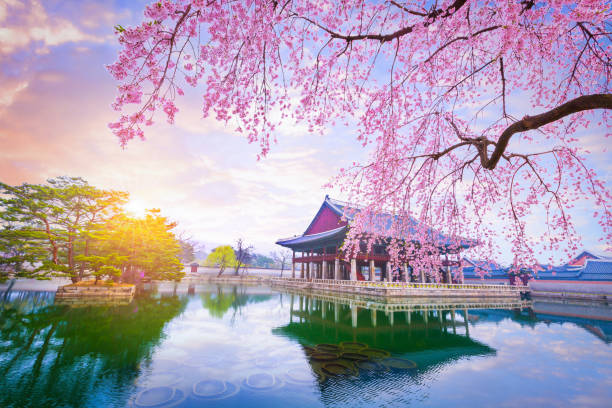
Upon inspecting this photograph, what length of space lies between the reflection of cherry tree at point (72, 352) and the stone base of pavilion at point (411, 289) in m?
12.2

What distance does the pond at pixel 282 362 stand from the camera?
18.7ft

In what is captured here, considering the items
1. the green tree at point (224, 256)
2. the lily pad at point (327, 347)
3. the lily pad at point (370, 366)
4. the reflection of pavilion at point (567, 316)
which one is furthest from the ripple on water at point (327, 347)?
the green tree at point (224, 256)

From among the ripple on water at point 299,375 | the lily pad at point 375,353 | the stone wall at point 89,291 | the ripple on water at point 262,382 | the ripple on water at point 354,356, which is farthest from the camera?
the stone wall at point 89,291

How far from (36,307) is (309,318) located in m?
15.9

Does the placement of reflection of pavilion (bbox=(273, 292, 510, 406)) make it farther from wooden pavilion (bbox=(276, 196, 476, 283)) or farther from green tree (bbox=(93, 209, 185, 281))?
green tree (bbox=(93, 209, 185, 281))

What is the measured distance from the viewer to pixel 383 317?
15766mm

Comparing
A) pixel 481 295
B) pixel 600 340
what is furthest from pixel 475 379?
pixel 481 295

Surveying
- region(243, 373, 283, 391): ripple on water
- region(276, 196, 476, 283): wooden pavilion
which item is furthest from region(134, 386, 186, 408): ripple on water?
region(276, 196, 476, 283): wooden pavilion

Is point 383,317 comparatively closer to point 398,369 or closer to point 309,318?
point 309,318

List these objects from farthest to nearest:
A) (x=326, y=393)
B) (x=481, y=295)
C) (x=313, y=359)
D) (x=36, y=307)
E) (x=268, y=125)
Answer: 1. (x=481, y=295)
2. (x=36, y=307)
3. (x=313, y=359)
4. (x=326, y=393)
5. (x=268, y=125)

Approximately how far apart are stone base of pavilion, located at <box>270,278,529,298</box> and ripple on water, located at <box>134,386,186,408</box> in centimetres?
1363

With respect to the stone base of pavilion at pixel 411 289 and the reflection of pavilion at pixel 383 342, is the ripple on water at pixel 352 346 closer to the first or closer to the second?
the reflection of pavilion at pixel 383 342

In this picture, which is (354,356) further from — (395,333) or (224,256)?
(224,256)

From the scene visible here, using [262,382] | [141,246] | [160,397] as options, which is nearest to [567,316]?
[262,382]
